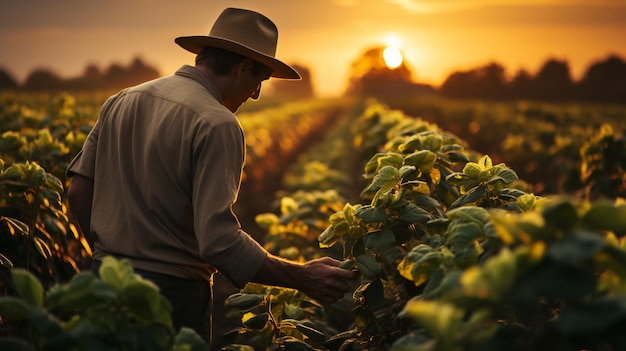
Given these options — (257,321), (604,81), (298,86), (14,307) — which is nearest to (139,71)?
(604,81)

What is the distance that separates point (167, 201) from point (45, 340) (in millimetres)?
985

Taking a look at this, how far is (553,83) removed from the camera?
74.2 m

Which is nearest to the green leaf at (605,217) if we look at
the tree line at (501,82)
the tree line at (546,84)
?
the tree line at (501,82)

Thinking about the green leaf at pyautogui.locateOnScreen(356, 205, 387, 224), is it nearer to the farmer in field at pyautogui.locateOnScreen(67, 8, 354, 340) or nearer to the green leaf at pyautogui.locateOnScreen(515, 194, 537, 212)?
the farmer in field at pyautogui.locateOnScreen(67, 8, 354, 340)

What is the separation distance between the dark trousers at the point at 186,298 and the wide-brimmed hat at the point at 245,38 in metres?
0.96

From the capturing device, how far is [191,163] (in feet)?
8.38

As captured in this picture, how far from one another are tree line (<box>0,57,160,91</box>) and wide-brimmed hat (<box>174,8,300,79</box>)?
6086 cm

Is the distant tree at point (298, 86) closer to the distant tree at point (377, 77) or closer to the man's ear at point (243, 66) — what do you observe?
the distant tree at point (377, 77)

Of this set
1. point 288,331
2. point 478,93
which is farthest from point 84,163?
point 478,93

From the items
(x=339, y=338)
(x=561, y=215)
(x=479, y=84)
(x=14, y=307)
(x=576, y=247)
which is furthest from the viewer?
(x=479, y=84)

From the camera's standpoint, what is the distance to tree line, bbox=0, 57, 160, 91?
6819 cm

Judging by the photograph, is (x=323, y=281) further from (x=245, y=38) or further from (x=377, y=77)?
(x=377, y=77)

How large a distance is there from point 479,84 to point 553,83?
31.2 ft

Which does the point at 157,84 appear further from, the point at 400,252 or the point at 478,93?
the point at 478,93
